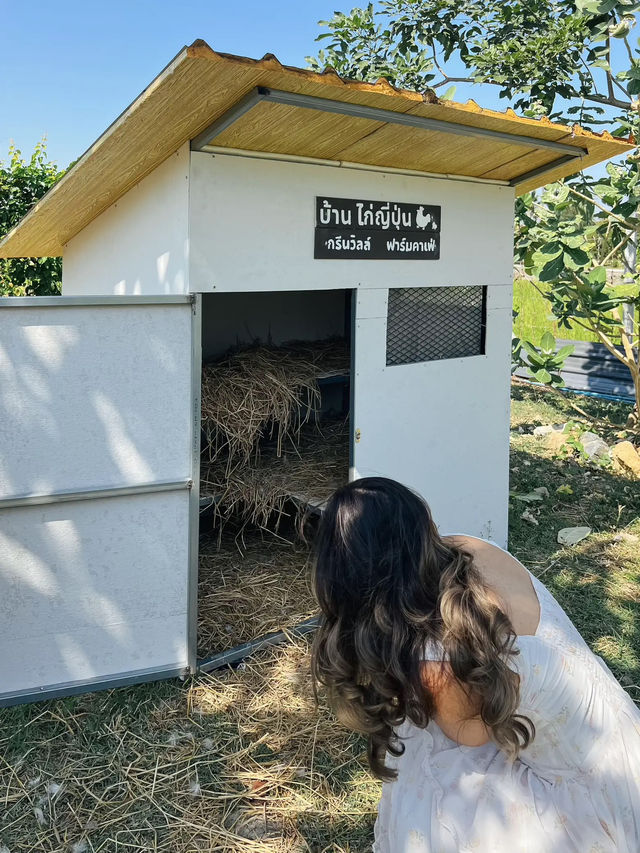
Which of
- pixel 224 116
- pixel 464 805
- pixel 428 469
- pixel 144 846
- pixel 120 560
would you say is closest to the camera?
pixel 464 805

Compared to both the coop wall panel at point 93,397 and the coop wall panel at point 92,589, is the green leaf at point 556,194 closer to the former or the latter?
the coop wall panel at point 93,397

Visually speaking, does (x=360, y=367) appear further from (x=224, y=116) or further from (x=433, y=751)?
(x=433, y=751)

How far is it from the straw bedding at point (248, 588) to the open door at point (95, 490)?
56 cm

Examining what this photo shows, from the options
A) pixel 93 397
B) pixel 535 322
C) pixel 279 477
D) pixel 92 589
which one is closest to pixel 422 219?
pixel 279 477

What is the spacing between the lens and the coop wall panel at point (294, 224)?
11.8 feet

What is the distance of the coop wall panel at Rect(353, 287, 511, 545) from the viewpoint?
4.42 meters

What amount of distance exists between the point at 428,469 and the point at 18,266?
6.78 metres

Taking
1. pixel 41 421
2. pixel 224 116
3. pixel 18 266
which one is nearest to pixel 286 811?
pixel 41 421

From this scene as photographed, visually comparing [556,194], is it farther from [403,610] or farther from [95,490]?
[403,610]

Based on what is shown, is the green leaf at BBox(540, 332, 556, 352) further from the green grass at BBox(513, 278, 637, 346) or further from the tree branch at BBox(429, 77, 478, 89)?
the green grass at BBox(513, 278, 637, 346)

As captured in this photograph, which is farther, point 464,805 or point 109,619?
point 109,619

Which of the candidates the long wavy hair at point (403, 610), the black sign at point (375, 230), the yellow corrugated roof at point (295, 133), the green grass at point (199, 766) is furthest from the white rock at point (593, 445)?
the long wavy hair at point (403, 610)

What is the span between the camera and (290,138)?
3.64 m

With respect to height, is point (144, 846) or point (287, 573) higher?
point (287, 573)
